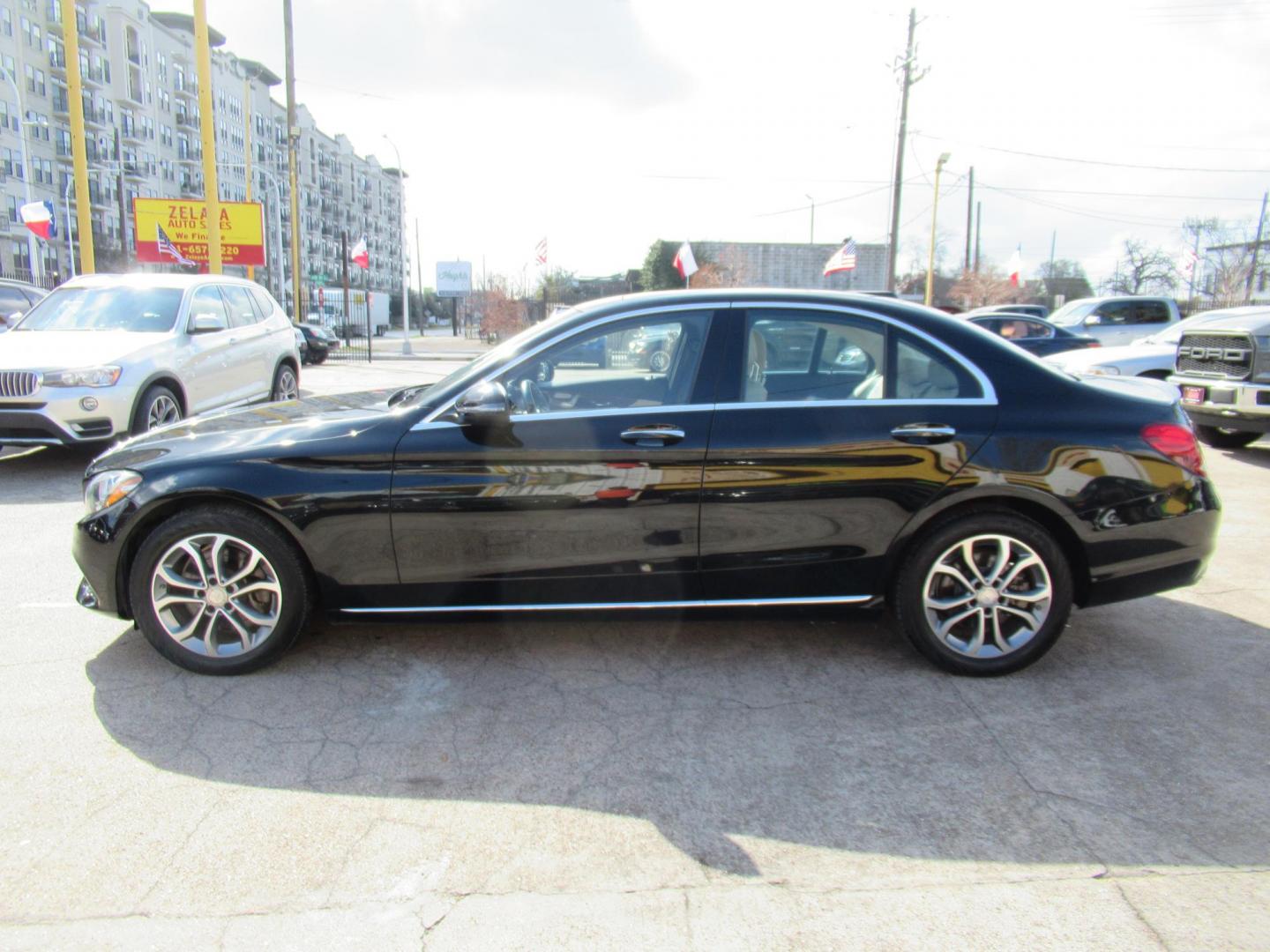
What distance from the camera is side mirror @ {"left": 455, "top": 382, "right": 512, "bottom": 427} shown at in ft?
11.1

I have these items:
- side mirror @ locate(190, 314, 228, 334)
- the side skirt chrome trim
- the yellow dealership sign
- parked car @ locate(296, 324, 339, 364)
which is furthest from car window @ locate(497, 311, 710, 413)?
the yellow dealership sign

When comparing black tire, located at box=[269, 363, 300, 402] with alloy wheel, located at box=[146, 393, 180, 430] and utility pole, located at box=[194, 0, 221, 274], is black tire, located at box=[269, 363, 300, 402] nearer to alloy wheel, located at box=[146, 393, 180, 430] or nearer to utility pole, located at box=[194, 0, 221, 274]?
alloy wheel, located at box=[146, 393, 180, 430]

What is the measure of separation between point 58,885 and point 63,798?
0.49 m

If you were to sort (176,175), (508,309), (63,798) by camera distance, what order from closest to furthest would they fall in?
1. (63,798)
2. (508,309)
3. (176,175)

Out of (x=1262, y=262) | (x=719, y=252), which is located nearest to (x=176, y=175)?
(x=719, y=252)

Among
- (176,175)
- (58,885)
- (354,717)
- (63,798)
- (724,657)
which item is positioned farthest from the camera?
(176,175)

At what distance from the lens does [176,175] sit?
240 feet

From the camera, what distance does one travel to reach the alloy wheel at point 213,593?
3.53 meters

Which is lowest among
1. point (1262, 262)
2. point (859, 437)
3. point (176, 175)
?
point (859, 437)

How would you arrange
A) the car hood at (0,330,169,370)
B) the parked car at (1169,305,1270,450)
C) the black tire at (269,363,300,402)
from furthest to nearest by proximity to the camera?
the black tire at (269,363,300,402), the parked car at (1169,305,1270,450), the car hood at (0,330,169,370)

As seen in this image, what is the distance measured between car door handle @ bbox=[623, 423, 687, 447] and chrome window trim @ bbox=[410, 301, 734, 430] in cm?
13

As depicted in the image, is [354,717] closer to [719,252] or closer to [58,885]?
[58,885]

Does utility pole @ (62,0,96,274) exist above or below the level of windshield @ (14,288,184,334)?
above

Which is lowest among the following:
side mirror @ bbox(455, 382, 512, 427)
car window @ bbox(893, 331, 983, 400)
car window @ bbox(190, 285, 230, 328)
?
side mirror @ bbox(455, 382, 512, 427)
